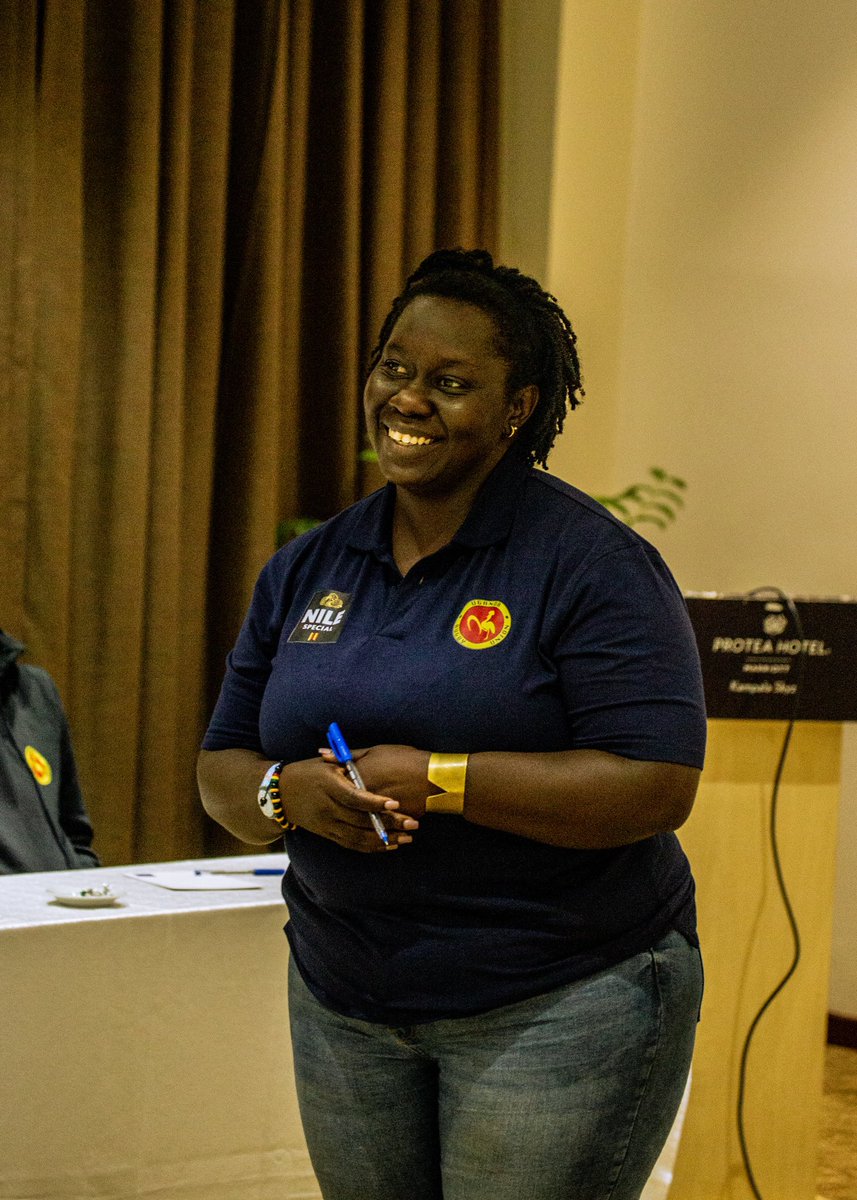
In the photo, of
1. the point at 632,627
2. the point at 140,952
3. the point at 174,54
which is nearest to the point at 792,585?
the point at 174,54

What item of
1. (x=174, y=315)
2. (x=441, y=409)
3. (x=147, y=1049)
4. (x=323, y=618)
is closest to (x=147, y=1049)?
(x=147, y=1049)

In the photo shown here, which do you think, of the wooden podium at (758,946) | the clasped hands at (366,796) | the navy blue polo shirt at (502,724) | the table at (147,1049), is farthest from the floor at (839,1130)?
the clasped hands at (366,796)

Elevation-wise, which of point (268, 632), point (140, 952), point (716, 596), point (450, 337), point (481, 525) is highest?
point (450, 337)

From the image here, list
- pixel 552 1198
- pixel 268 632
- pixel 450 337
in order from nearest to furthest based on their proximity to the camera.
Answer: pixel 552 1198
pixel 450 337
pixel 268 632

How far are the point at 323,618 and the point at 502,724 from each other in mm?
253

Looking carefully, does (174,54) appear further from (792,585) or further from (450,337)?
(450,337)

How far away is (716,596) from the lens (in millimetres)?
2424

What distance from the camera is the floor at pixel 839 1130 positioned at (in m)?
2.93

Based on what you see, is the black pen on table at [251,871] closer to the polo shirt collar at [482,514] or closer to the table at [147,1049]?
the table at [147,1049]

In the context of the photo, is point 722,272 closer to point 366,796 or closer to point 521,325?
point 521,325

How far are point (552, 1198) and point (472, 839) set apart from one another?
332 millimetres

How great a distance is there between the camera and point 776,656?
244 centimetres

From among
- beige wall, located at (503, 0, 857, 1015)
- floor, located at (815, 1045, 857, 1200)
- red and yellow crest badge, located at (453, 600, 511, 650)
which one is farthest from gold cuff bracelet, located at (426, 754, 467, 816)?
beige wall, located at (503, 0, 857, 1015)

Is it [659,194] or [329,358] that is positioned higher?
[659,194]
